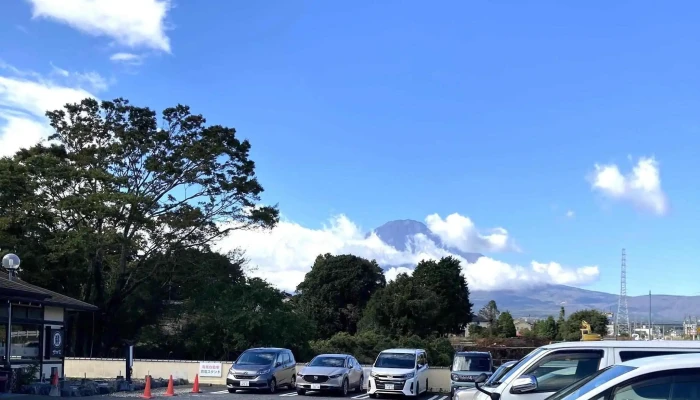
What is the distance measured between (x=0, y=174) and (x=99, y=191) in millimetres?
4957

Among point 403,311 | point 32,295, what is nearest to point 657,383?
point 32,295

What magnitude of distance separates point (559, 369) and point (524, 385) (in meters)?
1.05

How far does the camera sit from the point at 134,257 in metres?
42.8

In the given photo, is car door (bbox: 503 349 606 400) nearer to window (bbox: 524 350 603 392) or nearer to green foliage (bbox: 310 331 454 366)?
window (bbox: 524 350 603 392)

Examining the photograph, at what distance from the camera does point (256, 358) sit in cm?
2472

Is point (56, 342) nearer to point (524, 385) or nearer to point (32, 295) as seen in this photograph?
point (32, 295)

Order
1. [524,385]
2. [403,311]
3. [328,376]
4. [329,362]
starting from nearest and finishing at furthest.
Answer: [524,385] → [328,376] → [329,362] → [403,311]

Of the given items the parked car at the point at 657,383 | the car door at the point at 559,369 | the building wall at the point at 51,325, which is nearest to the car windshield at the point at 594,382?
the parked car at the point at 657,383

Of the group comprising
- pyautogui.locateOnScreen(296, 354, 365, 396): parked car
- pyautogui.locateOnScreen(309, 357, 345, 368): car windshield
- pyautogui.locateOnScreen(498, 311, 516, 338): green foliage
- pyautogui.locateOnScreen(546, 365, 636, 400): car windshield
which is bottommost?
pyautogui.locateOnScreen(498, 311, 516, 338): green foliage

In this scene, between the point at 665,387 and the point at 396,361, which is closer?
the point at 665,387

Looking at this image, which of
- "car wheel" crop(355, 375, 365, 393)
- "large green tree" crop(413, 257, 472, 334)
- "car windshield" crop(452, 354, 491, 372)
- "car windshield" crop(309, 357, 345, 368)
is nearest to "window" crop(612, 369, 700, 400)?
"car windshield" crop(309, 357, 345, 368)

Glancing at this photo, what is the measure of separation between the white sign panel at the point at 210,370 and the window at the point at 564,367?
21.1m

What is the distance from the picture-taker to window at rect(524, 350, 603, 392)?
9.44 metres

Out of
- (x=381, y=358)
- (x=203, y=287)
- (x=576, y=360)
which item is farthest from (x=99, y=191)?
(x=576, y=360)
